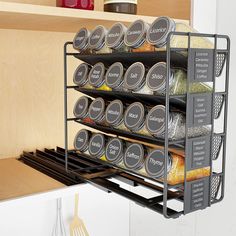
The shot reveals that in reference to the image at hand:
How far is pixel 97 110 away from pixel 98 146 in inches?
3.5

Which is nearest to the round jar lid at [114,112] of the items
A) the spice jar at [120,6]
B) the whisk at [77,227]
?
the spice jar at [120,6]

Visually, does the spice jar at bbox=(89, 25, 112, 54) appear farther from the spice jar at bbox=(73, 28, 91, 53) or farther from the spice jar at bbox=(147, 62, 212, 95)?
the spice jar at bbox=(147, 62, 212, 95)

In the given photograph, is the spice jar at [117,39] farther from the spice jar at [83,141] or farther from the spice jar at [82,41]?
the spice jar at [83,141]

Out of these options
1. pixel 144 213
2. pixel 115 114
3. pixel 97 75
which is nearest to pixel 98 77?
pixel 97 75

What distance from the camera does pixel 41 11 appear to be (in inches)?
35.9

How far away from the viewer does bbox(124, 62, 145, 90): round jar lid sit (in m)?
0.81

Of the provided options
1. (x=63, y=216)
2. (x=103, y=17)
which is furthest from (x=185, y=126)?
(x=63, y=216)

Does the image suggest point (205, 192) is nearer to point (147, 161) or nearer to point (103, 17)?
point (147, 161)

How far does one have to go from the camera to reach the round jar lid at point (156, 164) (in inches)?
31.0

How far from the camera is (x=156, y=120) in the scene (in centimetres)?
78

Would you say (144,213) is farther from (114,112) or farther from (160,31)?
(160,31)

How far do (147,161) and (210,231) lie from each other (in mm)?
752

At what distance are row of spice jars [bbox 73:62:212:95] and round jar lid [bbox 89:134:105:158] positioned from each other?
4.8 inches

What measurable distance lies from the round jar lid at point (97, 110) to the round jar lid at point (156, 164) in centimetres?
18
